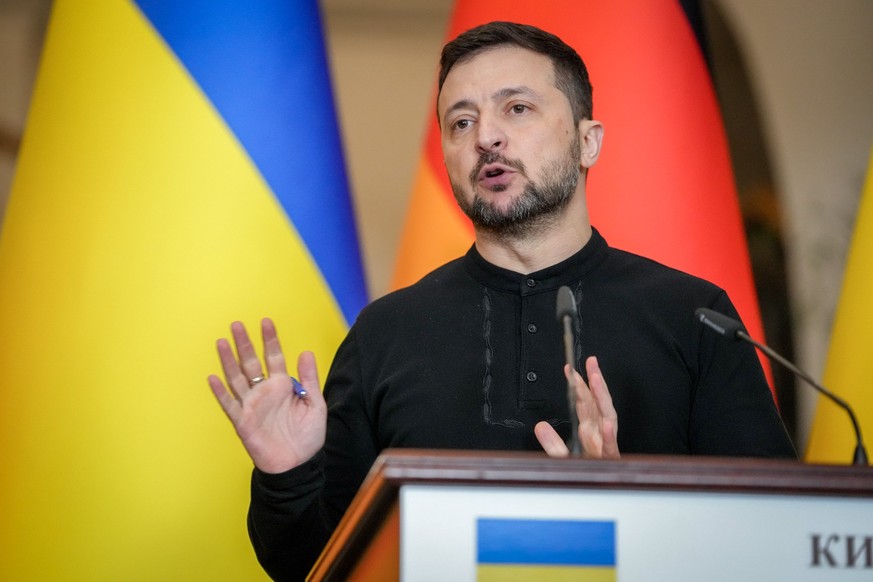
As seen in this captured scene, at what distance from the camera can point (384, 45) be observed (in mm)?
4035

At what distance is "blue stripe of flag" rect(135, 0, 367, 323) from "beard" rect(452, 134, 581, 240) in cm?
34

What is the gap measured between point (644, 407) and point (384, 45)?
2.51m

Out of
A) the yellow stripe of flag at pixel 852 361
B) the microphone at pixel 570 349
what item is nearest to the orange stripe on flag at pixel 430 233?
the yellow stripe of flag at pixel 852 361

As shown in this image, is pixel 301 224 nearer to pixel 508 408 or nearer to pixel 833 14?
pixel 508 408

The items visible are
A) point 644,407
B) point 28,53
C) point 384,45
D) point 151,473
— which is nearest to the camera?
point 644,407

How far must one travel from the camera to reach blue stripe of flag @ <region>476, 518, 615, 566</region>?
3.32ft

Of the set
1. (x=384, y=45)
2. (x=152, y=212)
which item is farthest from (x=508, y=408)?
(x=384, y=45)

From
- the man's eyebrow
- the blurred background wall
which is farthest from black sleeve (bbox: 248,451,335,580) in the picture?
the blurred background wall

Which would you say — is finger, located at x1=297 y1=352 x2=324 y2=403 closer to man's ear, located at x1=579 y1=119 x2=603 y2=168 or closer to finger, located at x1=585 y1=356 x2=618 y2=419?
finger, located at x1=585 y1=356 x2=618 y2=419

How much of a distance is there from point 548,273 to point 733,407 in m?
0.41

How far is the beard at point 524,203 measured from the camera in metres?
2.01

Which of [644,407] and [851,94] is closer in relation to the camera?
[644,407]

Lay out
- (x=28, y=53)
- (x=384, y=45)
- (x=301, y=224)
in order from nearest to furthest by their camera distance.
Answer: (x=301, y=224) < (x=28, y=53) < (x=384, y=45)

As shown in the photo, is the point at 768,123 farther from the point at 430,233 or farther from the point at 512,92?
the point at 512,92
